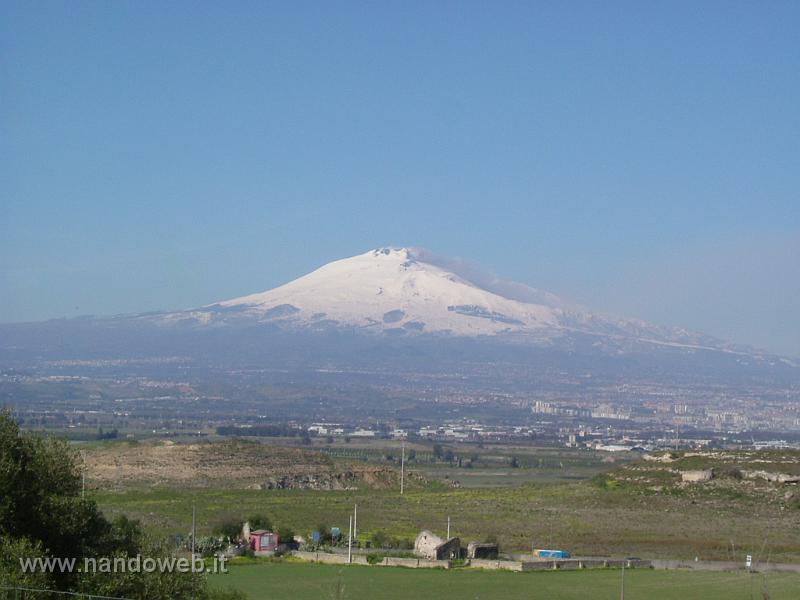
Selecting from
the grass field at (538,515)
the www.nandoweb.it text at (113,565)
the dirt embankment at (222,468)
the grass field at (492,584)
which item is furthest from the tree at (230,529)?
the dirt embankment at (222,468)

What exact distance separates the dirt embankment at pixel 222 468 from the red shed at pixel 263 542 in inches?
875

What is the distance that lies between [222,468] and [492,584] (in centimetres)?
3625

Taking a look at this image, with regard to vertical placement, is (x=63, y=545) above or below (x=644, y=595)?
above

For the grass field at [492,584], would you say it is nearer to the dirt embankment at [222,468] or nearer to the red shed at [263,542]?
the red shed at [263,542]

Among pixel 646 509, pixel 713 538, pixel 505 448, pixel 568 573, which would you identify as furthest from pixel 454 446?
pixel 568 573

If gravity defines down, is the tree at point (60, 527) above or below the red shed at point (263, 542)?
above

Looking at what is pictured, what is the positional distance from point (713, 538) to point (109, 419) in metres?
112

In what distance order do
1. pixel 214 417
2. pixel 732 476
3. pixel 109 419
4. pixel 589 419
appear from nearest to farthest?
pixel 732 476 < pixel 109 419 < pixel 214 417 < pixel 589 419

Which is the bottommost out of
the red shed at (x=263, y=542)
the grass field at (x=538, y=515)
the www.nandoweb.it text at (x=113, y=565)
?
the grass field at (x=538, y=515)

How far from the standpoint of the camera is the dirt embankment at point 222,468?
58281 millimetres

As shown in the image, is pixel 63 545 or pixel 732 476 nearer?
pixel 63 545

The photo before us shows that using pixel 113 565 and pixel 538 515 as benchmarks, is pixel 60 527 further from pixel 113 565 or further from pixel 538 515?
pixel 538 515

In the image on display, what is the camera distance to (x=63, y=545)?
1823 centimetres

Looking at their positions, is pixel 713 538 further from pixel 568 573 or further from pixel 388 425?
pixel 388 425
